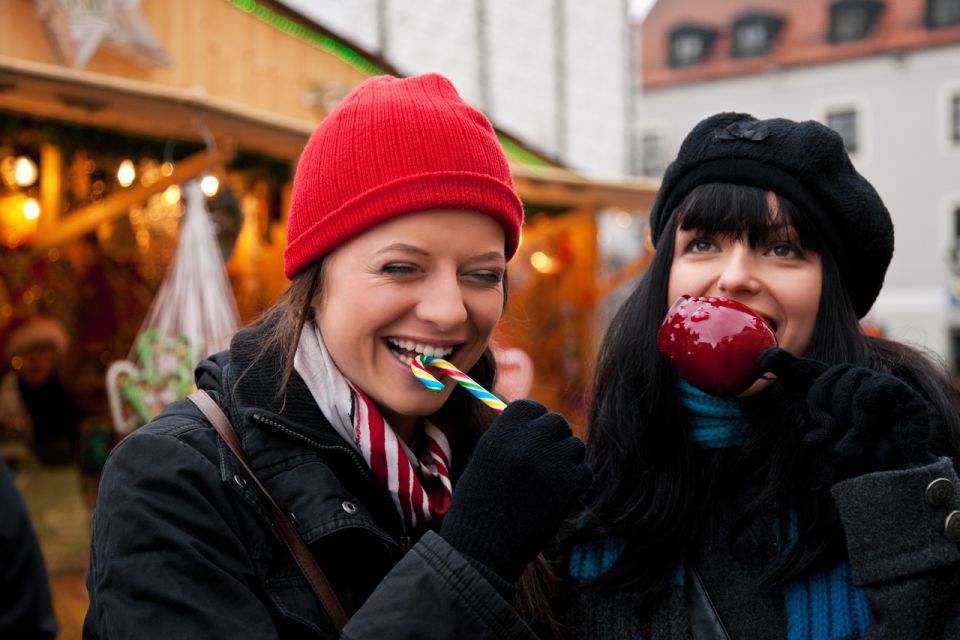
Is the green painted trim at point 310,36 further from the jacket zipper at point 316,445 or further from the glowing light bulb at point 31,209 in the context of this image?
the jacket zipper at point 316,445

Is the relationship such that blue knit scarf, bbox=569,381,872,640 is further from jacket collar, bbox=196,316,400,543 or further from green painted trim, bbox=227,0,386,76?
green painted trim, bbox=227,0,386,76

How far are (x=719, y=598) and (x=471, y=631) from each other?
0.68 meters

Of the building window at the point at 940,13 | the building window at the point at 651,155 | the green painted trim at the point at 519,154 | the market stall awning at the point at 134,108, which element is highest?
the building window at the point at 940,13

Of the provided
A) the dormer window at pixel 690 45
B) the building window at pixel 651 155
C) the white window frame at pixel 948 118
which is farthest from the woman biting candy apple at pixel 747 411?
the dormer window at pixel 690 45

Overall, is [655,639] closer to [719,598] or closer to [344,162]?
[719,598]

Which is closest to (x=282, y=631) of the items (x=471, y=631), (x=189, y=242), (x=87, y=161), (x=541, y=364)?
(x=471, y=631)

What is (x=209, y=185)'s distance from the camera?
4801 mm

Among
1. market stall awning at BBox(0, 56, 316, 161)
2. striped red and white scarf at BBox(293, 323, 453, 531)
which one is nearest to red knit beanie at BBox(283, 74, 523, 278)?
striped red and white scarf at BBox(293, 323, 453, 531)

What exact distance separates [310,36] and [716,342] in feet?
21.0

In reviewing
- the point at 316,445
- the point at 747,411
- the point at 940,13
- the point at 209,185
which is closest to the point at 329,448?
the point at 316,445

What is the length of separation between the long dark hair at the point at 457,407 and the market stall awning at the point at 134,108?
2.92 meters

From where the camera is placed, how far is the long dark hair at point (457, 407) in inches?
69.0

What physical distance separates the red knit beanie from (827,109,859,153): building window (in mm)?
27922

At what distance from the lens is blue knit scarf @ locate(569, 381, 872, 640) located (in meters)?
1.70
